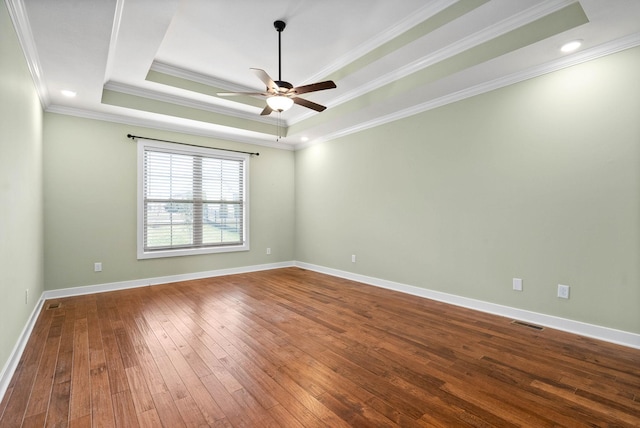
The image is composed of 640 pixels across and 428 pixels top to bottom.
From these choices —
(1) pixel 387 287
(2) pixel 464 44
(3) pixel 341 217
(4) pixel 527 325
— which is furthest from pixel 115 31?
(4) pixel 527 325

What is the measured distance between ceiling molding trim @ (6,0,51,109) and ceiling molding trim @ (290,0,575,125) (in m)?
3.29

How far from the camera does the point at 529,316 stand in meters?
3.05

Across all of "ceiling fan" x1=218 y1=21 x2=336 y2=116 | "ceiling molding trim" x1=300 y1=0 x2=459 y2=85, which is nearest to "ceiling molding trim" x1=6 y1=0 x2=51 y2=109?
"ceiling fan" x1=218 y1=21 x2=336 y2=116

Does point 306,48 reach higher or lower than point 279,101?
higher

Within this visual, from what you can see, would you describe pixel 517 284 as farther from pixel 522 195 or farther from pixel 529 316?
pixel 522 195

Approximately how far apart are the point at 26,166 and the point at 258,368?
283cm

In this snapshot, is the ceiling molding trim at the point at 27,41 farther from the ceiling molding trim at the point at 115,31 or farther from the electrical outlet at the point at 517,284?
the electrical outlet at the point at 517,284

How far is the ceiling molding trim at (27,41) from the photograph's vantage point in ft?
6.51

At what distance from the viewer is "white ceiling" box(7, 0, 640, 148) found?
2.33 m

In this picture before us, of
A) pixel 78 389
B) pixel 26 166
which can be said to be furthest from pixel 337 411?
pixel 26 166

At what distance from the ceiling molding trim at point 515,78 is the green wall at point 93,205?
3.19 meters

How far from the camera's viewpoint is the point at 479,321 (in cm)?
309

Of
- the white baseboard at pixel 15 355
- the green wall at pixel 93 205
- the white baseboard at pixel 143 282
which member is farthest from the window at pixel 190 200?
the white baseboard at pixel 15 355

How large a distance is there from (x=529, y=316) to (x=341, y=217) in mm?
3032
